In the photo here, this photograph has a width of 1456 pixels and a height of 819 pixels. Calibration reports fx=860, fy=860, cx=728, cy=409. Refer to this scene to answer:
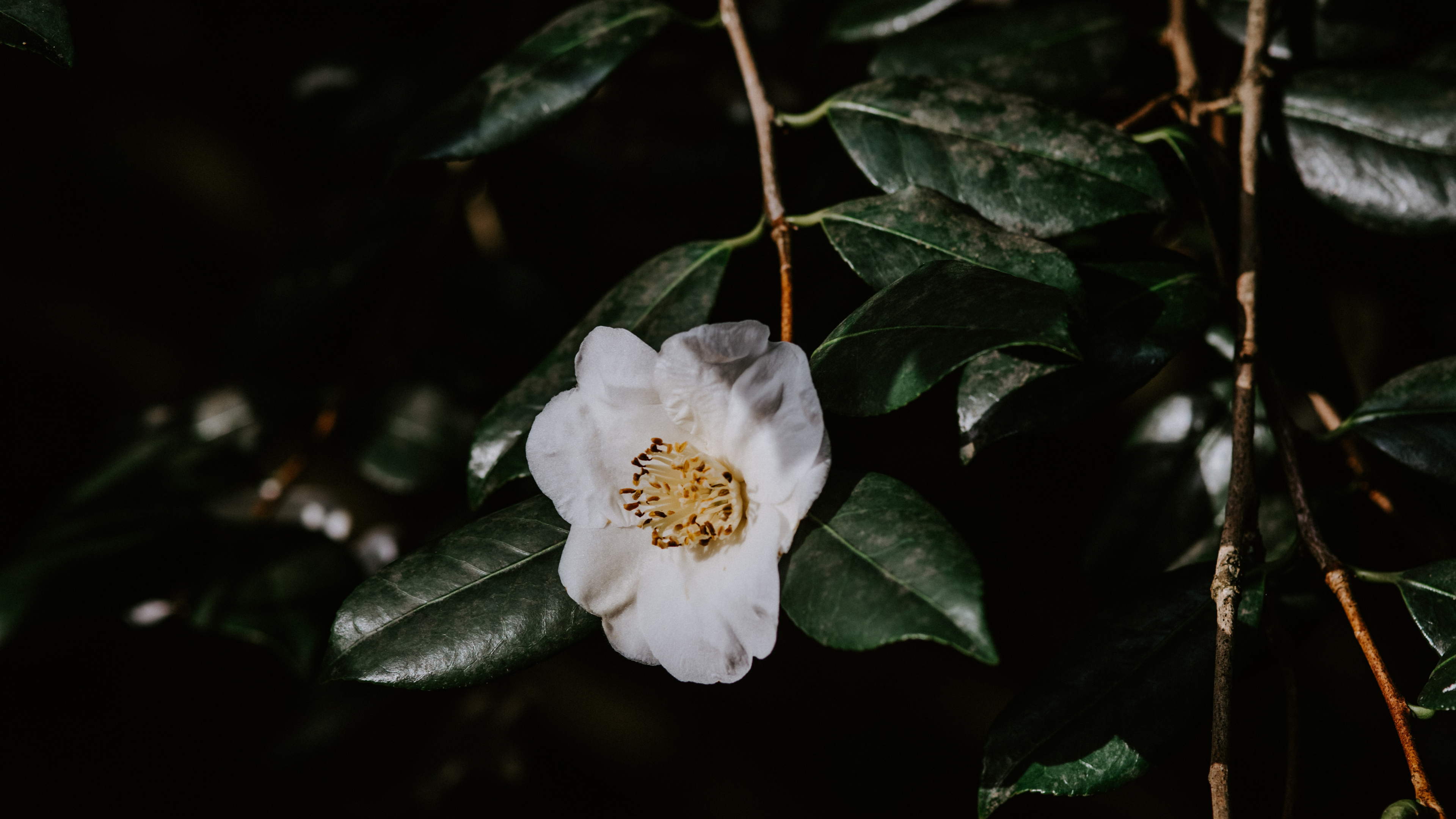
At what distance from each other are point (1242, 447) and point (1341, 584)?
0.11 metres

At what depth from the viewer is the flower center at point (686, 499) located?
600mm

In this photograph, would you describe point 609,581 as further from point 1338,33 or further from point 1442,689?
point 1338,33

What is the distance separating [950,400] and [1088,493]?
49 centimetres

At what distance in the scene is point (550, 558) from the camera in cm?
59

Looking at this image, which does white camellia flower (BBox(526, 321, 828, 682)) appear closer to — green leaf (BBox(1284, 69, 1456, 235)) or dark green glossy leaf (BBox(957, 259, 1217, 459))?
dark green glossy leaf (BBox(957, 259, 1217, 459))

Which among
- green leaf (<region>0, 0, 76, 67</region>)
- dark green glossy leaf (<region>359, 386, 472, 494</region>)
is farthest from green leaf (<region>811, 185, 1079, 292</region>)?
dark green glossy leaf (<region>359, 386, 472, 494</region>)

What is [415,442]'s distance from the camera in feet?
3.94

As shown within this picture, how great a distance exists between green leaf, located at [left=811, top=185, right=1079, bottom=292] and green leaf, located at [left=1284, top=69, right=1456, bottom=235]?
41cm

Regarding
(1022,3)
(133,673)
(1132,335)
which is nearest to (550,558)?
(1132,335)

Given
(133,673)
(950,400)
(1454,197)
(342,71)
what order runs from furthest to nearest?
(133,673), (342,71), (950,400), (1454,197)

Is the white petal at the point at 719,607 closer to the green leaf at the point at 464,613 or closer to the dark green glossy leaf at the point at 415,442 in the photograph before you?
the green leaf at the point at 464,613

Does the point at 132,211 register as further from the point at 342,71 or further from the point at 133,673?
the point at 133,673

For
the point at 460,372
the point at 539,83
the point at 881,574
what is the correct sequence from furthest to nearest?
the point at 460,372
the point at 539,83
the point at 881,574

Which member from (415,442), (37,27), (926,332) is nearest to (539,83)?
(37,27)
